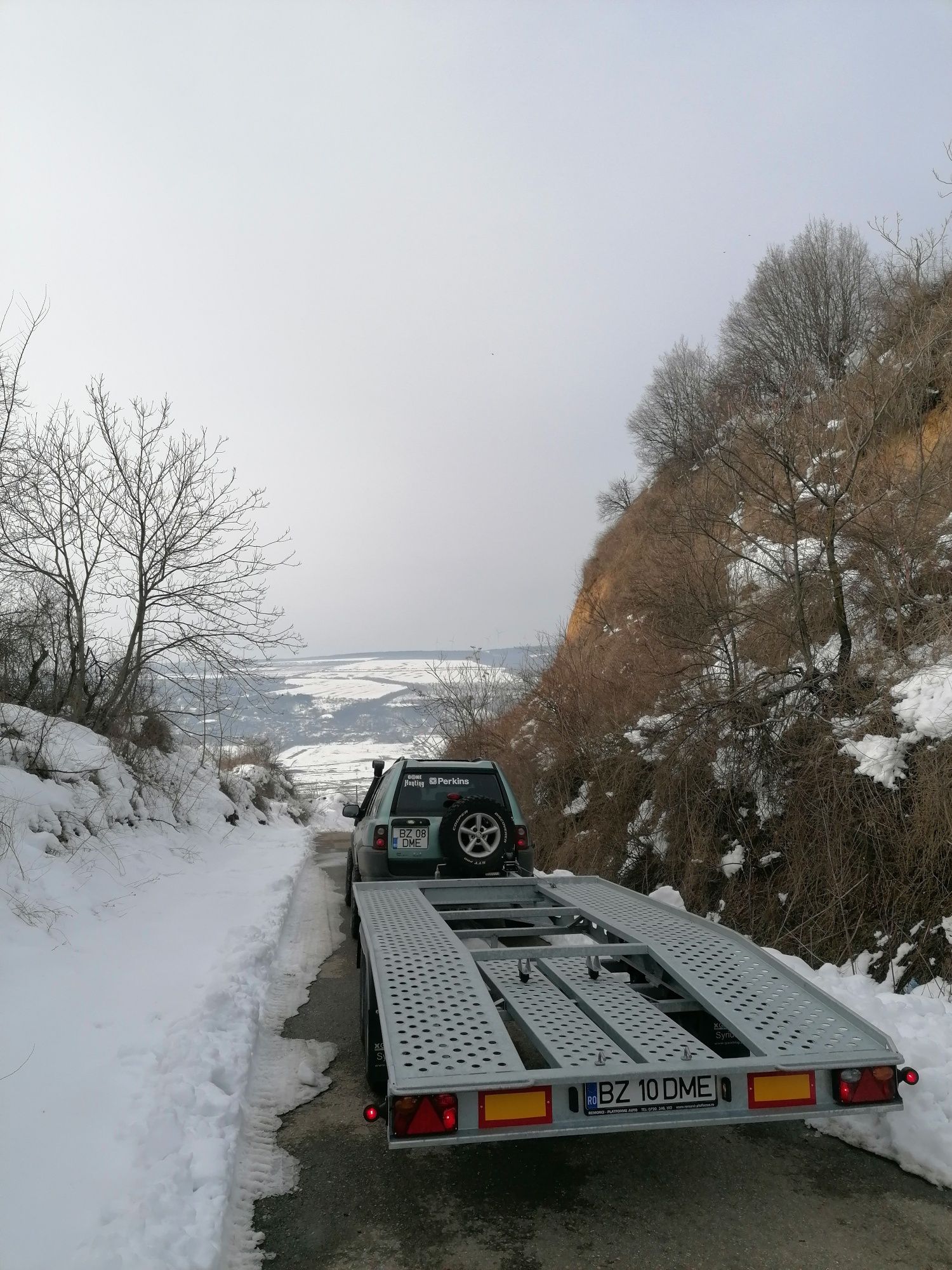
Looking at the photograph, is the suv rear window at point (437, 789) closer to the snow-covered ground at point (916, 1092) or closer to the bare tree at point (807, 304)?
the snow-covered ground at point (916, 1092)

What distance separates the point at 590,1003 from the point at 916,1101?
1674mm

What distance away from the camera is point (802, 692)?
8398 millimetres

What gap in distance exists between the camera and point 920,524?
28.3 ft

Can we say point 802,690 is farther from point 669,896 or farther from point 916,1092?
point 916,1092

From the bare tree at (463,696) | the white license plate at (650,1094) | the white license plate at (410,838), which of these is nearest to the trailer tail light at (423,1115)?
the white license plate at (650,1094)

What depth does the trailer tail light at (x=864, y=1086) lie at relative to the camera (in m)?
3.42

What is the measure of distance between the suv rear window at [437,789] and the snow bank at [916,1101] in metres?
3.99

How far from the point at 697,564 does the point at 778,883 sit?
5361 mm

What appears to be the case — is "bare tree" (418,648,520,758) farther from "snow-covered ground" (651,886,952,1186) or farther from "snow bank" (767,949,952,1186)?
"snow bank" (767,949,952,1186)

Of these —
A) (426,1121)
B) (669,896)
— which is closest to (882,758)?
(669,896)

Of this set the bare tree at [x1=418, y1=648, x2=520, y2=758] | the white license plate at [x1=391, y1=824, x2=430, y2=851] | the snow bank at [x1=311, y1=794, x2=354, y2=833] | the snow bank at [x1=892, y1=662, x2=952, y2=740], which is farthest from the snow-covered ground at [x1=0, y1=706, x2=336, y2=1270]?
the snow bank at [x1=311, y1=794, x2=354, y2=833]

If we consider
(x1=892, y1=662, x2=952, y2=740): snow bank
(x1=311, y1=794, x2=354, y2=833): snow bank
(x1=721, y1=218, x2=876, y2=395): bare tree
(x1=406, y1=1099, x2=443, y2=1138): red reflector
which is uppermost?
(x1=721, y1=218, x2=876, y2=395): bare tree

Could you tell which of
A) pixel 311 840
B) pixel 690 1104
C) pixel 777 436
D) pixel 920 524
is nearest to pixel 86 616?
pixel 311 840

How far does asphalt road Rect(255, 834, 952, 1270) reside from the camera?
10.5 ft
